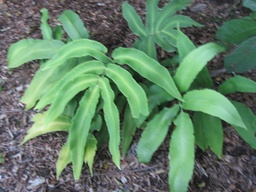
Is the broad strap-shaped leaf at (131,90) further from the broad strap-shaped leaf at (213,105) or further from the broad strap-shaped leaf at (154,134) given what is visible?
the broad strap-shaped leaf at (213,105)

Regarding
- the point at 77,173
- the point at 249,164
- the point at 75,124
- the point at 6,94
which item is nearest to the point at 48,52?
the point at 6,94

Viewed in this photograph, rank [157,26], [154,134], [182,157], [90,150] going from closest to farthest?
[182,157], [154,134], [90,150], [157,26]

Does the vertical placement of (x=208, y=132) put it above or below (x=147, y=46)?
below

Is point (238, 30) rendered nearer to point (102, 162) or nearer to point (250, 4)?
point (250, 4)

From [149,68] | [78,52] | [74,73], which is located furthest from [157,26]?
[74,73]

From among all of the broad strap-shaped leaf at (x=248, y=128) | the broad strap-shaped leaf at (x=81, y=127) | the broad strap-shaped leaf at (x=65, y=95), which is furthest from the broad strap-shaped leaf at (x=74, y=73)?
the broad strap-shaped leaf at (x=248, y=128)

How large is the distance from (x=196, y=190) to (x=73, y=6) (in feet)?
6.26

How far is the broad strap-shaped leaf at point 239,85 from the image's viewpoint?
2.35 meters

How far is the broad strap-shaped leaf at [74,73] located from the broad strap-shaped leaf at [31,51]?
418 millimetres

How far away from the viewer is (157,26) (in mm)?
2807

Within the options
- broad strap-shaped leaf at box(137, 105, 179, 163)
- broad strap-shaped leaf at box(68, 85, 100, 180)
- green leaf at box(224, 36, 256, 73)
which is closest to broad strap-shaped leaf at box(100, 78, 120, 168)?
broad strap-shaped leaf at box(68, 85, 100, 180)

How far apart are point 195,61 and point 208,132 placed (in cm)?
→ 46

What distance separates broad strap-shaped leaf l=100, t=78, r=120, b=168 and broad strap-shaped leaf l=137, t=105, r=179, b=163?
0.53 feet

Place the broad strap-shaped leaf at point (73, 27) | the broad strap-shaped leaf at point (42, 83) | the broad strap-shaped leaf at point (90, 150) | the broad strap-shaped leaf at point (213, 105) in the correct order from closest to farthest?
the broad strap-shaped leaf at point (213, 105)
the broad strap-shaped leaf at point (90, 150)
the broad strap-shaped leaf at point (42, 83)
the broad strap-shaped leaf at point (73, 27)
